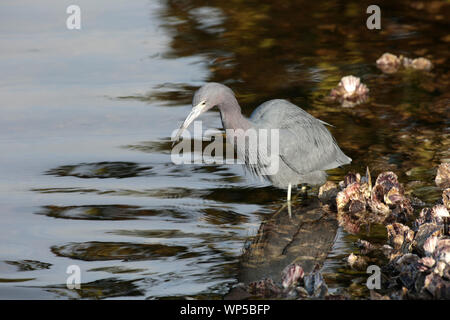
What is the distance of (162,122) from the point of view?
8398mm

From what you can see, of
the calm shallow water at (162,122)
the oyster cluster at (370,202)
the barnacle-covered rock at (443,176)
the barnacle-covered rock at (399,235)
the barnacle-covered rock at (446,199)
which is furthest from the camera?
the barnacle-covered rock at (443,176)

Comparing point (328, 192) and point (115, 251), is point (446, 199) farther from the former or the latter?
point (115, 251)

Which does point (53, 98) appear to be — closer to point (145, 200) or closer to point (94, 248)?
point (145, 200)

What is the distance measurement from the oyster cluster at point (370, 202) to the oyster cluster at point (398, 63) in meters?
3.49

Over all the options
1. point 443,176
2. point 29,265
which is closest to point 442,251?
point 443,176

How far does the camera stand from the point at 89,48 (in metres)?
10.8

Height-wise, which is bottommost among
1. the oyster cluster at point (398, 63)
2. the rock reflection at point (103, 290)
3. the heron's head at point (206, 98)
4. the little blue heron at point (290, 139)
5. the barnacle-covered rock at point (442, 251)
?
the rock reflection at point (103, 290)

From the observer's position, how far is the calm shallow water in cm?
566

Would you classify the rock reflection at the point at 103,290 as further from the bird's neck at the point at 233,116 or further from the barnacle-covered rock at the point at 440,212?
the barnacle-covered rock at the point at 440,212

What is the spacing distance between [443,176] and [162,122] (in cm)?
321

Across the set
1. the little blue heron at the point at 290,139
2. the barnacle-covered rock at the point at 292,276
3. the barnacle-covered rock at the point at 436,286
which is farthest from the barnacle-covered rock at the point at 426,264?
the little blue heron at the point at 290,139

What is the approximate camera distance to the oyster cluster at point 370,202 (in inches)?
240

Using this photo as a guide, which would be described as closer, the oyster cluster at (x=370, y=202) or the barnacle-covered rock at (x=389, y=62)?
the oyster cluster at (x=370, y=202)

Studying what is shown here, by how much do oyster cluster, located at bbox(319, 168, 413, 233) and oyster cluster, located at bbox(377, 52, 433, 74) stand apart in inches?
137
